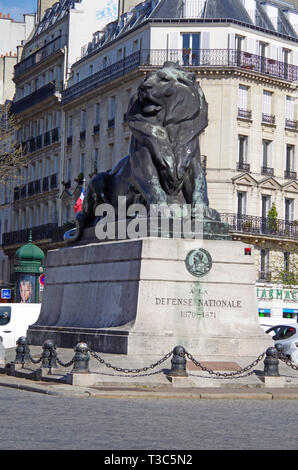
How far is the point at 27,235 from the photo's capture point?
6988 cm

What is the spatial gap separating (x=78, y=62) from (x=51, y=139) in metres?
5.86

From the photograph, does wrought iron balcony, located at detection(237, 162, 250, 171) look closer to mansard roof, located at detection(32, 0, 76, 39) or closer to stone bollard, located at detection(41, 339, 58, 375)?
mansard roof, located at detection(32, 0, 76, 39)

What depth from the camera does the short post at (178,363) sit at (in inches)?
624

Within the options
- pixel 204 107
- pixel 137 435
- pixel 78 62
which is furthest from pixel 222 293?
pixel 78 62

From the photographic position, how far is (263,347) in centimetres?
1798

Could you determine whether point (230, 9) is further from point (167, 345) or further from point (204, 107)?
point (167, 345)

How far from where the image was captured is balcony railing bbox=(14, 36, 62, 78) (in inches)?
2694

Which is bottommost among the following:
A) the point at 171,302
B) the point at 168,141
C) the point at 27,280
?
the point at 171,302

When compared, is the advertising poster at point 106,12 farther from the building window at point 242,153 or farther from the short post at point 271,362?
the short post at point 271,362

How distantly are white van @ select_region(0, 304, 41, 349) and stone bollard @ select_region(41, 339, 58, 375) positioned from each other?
11876mm

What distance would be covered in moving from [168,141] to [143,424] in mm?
8163

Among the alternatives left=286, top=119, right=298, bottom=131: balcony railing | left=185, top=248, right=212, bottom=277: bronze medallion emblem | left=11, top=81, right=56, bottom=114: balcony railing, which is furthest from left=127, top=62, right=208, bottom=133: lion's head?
left=11, top=81, right=56, bottom=114: balcony railing

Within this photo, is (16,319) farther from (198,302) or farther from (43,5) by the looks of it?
(43,5)

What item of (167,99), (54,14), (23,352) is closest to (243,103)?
(54,14)
